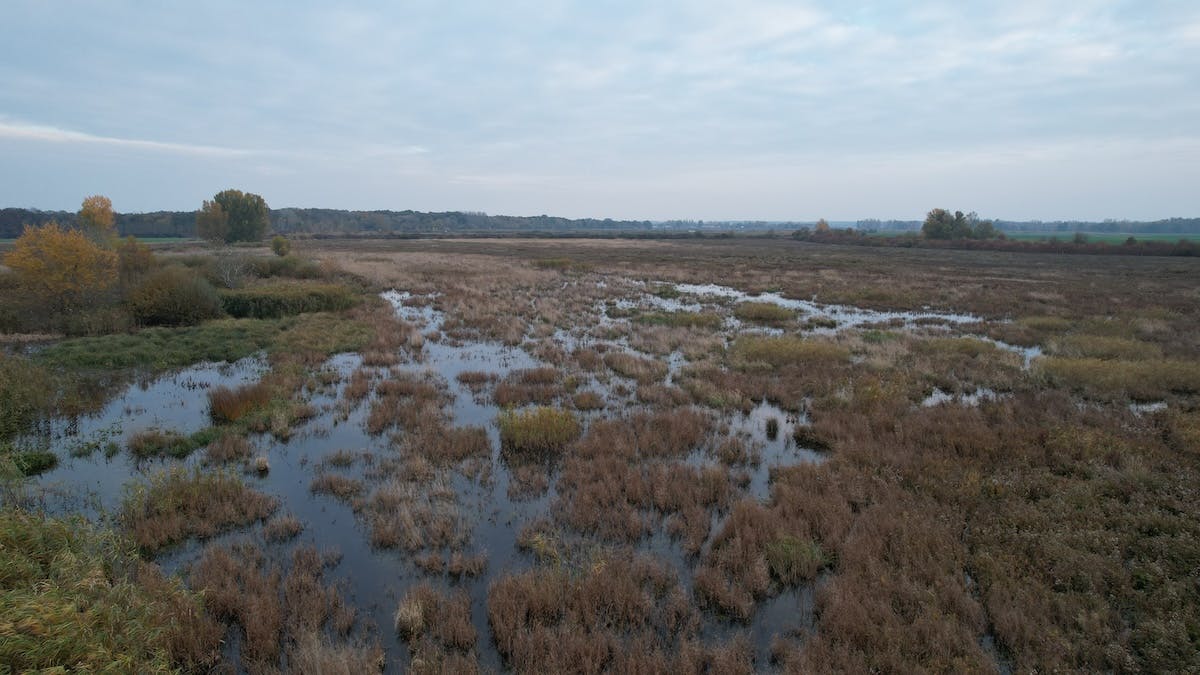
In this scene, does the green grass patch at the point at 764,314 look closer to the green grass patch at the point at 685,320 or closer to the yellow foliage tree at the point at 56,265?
the green grass patch at the point at 685,320

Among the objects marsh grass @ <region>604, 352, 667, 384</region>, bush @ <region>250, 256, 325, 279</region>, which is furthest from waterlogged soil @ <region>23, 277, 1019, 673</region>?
bush @ <region>250, 256, 325, 279</region>

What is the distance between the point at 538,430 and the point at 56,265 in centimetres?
2189

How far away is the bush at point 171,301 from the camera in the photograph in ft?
69.8

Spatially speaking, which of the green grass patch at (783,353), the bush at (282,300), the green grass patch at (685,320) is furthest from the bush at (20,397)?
the green grass patch at (685,320)

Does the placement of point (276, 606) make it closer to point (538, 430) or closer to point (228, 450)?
point (228, 450)

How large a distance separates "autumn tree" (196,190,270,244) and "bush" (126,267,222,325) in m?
50.8

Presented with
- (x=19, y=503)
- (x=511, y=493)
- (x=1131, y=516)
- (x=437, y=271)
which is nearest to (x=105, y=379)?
(x=19, y=503)

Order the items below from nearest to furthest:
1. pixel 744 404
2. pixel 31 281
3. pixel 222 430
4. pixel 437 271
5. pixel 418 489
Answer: pixel 418 489 < pixel 222 430 < pixel 744 404 < pixel 31 281 < pixel 437 271

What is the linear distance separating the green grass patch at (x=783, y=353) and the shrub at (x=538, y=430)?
7.81 m

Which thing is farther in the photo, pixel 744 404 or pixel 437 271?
pixel 437 271

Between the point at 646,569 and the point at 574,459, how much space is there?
11.9ft

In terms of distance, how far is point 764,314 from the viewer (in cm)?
2705

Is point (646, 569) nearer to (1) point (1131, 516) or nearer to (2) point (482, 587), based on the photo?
(2) point (482, 587)

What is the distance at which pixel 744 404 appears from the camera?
13.9 m
